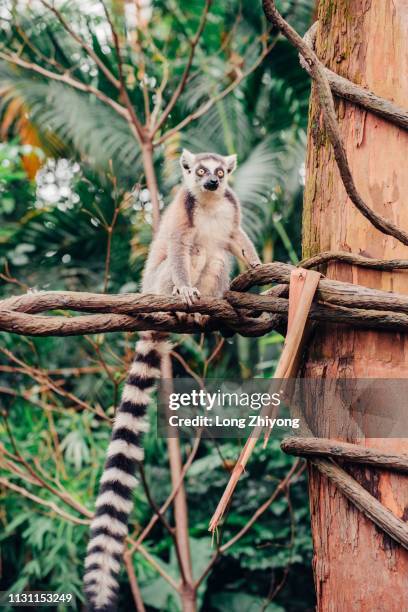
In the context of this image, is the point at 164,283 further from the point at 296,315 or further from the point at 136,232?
the point at 136,232

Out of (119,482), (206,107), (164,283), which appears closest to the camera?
(119,482)

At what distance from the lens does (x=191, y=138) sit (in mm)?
7559

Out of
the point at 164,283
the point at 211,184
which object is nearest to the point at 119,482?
the point at 164,283

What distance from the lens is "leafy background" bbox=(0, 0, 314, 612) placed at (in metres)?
6.74

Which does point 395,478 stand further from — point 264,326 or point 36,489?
point 36,489

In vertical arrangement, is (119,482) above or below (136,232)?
below

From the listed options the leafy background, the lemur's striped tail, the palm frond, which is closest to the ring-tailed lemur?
the lemur's striped tail

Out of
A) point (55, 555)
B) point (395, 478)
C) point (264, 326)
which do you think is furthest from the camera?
point (55, 555)

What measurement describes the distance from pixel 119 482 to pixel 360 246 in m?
1.51

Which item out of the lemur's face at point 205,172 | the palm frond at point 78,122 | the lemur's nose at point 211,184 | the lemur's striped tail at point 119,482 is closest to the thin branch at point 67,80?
the lemur's face at point 205,172

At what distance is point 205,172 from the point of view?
4.07 m

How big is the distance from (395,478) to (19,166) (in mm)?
6406

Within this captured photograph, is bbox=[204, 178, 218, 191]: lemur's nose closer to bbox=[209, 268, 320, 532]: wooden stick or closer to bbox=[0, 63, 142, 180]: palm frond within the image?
bbox=[209, 268, 320, 532]: wooden stick

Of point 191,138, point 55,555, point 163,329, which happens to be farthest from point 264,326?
point 191,138
